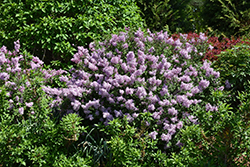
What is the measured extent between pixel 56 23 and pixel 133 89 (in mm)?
2094

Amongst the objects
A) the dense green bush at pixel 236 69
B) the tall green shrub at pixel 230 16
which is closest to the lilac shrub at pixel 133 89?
the dense green bush at pixel 236 69

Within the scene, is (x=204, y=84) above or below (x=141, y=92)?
above

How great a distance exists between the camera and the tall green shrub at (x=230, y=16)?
7.11m

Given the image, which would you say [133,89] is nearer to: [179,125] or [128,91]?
[128,91]

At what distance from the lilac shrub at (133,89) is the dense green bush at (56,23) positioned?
83 centimetres

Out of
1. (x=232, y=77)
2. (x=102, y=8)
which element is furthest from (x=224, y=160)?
(x=102, y=8)

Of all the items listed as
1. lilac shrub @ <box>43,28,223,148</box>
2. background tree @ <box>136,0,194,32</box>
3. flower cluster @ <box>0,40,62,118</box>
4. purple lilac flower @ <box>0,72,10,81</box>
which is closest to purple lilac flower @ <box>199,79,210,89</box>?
lilac shrub @ <box>43,28,223,148</box>

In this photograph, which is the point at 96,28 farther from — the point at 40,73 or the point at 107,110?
the point at 107,110

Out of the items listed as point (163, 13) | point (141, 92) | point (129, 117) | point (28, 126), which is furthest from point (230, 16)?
point (28, 126)

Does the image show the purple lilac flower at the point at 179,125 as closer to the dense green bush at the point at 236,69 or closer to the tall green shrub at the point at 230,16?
the dense green bush at the point at 236,69

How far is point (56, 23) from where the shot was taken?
4387 mm

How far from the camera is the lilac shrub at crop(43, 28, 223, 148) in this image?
317cm

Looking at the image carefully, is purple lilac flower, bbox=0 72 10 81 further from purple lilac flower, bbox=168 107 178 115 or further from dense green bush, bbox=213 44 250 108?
dense green bush, bbox=213 44 250 108

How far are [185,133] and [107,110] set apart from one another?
1.02 m
